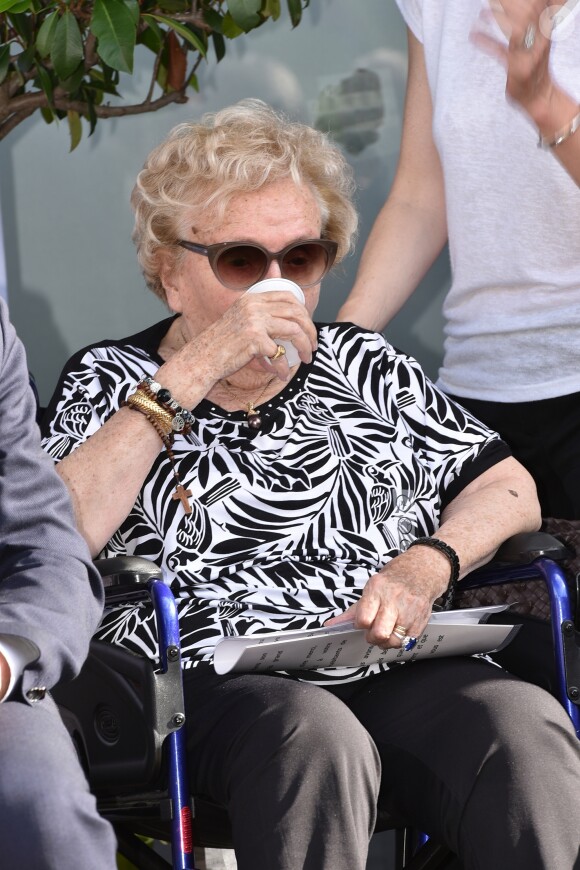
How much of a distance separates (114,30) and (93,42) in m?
0.21

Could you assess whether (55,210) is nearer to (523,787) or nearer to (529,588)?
(529,588)

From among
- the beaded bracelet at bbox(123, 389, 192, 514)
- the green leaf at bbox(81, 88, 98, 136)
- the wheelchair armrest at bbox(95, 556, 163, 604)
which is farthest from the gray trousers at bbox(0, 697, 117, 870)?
the green leaf at bbox(81, 88, 98, 136)

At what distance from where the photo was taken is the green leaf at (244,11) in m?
2.56

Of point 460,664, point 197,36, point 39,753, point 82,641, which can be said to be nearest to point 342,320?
point 197,36

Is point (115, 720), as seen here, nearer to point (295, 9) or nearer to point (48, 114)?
point (48, 114)

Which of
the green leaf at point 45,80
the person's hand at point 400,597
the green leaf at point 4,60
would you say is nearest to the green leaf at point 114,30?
the green leaf at point 45,80

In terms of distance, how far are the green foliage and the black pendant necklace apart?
0.68 m

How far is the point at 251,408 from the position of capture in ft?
7.77

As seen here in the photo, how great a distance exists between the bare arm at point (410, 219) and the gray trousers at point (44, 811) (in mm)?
1609

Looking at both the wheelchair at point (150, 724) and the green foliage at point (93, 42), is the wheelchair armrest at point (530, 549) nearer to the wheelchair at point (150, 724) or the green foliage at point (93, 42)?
the wheelchair at point (150, 724)

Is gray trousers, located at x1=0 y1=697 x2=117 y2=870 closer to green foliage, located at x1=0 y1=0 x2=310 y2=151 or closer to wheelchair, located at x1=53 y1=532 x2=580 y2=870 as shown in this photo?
wheelchair, located at x1=53 y1=532 x2=580 y2=870

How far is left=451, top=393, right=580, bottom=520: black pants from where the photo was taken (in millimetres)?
2543

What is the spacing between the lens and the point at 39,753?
143 centimetres

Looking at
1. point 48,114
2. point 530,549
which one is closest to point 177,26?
point 48,114
